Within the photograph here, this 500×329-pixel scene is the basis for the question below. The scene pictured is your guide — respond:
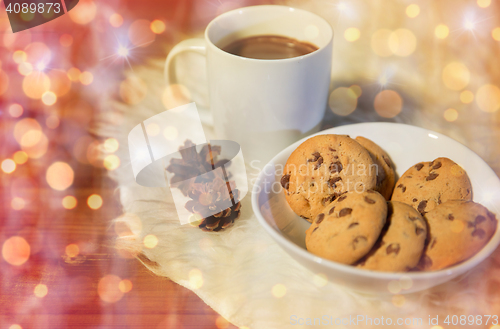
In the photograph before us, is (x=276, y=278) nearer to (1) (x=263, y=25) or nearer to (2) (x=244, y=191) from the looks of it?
(2) (x=244, y=191)

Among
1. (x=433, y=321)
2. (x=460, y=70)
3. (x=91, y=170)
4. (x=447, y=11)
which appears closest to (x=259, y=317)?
(x=433, y=321)

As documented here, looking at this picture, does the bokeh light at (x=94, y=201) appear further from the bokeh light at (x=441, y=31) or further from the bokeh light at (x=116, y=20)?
the bokeh light at (x=441, y=31)

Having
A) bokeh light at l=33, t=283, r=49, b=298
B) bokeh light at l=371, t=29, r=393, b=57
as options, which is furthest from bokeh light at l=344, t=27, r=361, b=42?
bokeh light at l=33, t=283, r=49, b=298

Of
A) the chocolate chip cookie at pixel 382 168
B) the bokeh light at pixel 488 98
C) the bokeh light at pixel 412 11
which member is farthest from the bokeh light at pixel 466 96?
the chocolate chip cookie at pixel 382 168

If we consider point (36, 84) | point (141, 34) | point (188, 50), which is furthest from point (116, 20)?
point (188, 50)

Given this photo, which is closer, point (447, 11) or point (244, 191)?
point (244, 191)
